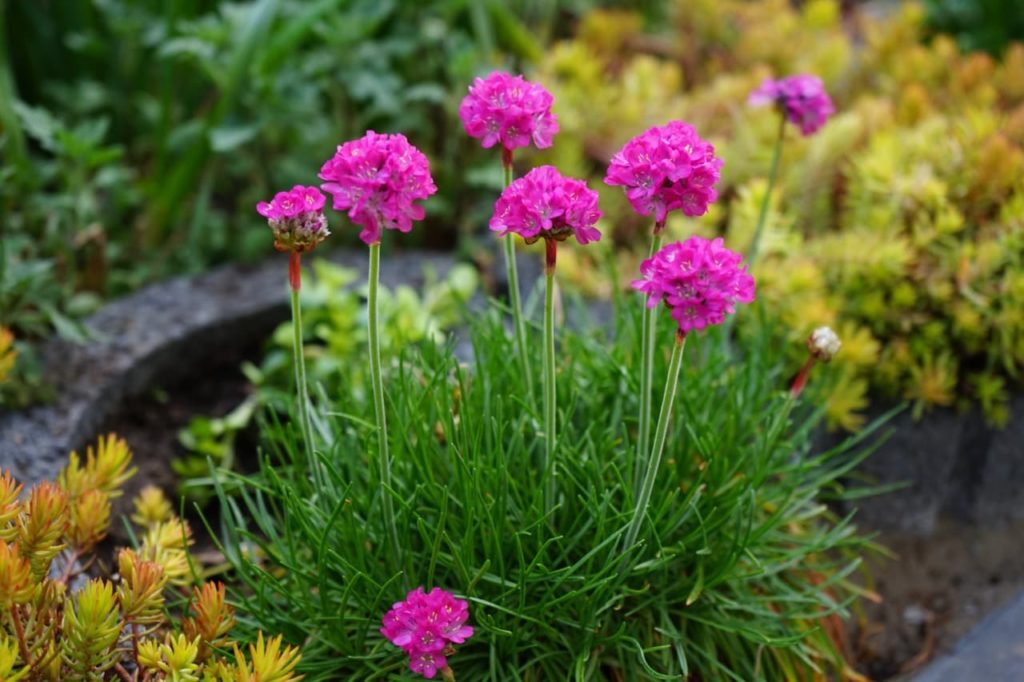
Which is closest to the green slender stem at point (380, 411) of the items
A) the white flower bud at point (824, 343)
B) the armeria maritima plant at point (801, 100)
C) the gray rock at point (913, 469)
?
the white flower bud at point (824, 343)

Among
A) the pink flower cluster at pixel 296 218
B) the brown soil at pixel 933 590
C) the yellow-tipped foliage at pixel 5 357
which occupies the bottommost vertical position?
the brown soil at pixel 933 590

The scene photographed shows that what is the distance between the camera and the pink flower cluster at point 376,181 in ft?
4.09

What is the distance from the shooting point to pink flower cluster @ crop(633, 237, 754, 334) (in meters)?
1.22

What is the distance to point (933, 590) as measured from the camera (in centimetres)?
241

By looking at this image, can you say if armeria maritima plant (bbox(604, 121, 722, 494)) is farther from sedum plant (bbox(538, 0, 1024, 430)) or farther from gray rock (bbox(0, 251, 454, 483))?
gray rock (bbox(0, 251, 454, 483))

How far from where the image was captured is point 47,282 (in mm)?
2348

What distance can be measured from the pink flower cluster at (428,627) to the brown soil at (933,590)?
104 cm

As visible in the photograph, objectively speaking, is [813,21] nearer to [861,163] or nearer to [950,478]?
[861,163]

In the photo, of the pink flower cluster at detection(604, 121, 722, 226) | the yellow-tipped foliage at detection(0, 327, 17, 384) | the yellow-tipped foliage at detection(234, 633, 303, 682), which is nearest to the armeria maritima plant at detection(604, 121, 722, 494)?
the pink flower cluster at detection(604, 121, 722, 226)

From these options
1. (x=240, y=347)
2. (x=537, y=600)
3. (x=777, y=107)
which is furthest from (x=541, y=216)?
(x=240, y=347)

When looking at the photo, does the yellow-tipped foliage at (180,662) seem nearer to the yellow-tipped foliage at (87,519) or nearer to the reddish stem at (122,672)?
the reddish stem at (122,672)

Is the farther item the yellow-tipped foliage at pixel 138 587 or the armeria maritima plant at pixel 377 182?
the yellow-tipped foliage at pixel 138 587

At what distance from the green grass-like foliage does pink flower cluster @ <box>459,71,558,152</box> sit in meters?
0.42

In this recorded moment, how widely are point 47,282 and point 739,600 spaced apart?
160 centimetres
